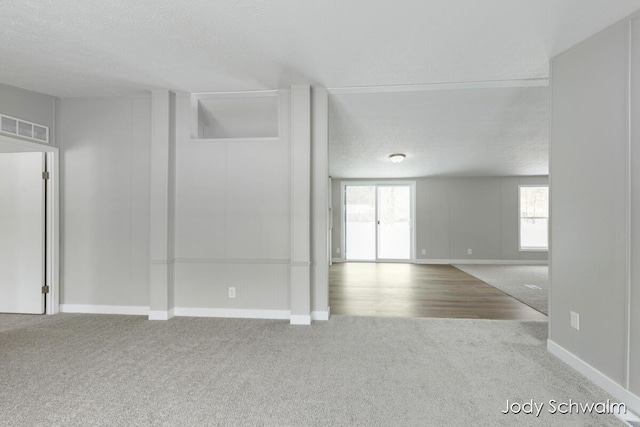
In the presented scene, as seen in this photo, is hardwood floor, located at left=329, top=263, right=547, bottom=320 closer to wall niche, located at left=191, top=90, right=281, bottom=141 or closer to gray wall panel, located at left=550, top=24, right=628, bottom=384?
gray wall panel, located at left=550, top=24, right=628, bottom=384

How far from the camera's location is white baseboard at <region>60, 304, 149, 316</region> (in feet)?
11.2

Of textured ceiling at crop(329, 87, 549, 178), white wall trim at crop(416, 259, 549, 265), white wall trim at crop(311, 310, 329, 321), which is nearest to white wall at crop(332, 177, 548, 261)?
white wall trim at crop(416, 259, 549, 265)

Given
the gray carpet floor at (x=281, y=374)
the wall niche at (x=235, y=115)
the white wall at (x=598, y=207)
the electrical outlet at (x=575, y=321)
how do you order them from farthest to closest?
1. the wall niche at (x=235, y=115)
2. the electrical outlet at (x=575, y=321)
3. the white wall at (x=598, y=207)
4. the gray carpet floor at (x=281, y=374)

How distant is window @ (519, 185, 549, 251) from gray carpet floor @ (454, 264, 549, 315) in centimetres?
67

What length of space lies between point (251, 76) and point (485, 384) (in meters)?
3.26

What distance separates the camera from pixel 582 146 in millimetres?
2182

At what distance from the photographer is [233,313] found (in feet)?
10.8

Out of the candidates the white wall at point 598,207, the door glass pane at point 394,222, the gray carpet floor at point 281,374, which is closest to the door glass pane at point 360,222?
the door glass pane at point 394,222

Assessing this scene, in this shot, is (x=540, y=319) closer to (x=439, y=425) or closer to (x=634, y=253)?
(x=634, y=253)

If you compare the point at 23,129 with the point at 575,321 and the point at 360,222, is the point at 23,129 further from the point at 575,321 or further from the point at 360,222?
the point at 360,222

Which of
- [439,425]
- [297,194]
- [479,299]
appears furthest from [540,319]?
[297,194]

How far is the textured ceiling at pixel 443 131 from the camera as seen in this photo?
12.1 ft

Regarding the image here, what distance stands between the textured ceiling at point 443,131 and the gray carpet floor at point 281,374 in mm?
2693

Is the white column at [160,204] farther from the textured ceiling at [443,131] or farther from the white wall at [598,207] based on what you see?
the white wall at [598,207]
